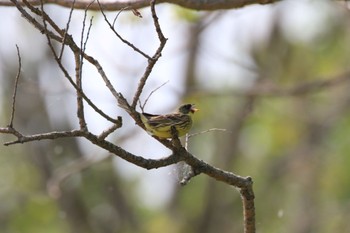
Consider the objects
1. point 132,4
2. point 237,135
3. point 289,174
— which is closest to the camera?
point 132,4

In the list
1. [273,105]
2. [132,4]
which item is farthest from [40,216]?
[132,4]

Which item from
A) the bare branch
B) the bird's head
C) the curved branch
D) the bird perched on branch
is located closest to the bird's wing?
the bird perched on branch

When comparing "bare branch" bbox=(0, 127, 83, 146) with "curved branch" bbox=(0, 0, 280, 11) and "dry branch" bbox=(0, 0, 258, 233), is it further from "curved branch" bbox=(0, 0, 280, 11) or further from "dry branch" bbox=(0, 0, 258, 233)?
"curved branch" bbox=(0, 0, 280, 11)

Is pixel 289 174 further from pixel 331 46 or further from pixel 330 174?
pixel 331 46

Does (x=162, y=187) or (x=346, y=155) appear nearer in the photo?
(x=162, y=187)

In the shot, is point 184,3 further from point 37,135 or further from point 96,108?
point 37,135

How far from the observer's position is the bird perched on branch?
4664 millimetres

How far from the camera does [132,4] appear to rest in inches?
244

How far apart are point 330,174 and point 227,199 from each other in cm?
306

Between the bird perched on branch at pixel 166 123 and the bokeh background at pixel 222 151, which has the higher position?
the bird perched on branch at pixel 166 123

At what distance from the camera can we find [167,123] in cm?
479

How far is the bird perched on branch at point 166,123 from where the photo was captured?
466 cm

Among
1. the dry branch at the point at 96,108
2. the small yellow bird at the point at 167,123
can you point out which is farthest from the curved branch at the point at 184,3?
the dry branch at the point at 96,108

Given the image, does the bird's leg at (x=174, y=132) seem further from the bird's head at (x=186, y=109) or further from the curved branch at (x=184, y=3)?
the curved branch at (x=184, y=3)
